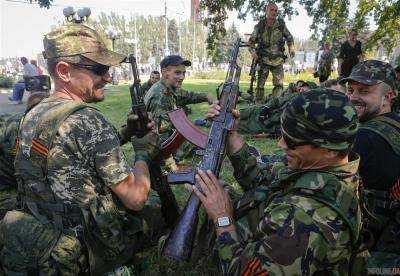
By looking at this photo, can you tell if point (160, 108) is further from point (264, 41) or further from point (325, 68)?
point (325, 68)

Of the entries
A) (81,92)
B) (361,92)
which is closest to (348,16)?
(361,92)

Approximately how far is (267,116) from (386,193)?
18.6 ft

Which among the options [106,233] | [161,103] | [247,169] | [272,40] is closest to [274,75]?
[272,40]

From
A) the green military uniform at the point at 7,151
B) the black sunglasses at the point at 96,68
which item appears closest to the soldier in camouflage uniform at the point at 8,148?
the green military uniform at the point at 7,151

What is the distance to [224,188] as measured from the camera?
9.61ft

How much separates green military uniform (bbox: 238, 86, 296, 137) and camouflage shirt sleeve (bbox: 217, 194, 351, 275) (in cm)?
641

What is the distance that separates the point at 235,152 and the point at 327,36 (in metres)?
9.30

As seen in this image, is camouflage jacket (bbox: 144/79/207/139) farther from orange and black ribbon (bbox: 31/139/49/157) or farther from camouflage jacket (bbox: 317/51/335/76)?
camouflage jacket (bbox: 317/51/335/76)

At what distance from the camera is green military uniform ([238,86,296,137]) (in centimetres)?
829

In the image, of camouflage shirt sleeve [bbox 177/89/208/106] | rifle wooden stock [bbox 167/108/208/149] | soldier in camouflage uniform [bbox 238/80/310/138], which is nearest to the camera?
rifle wooden stock [bbox 167/108/208/149]

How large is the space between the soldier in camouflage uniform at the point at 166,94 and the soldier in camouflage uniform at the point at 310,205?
3.79 m

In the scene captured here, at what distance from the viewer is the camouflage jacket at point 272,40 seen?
1036cm

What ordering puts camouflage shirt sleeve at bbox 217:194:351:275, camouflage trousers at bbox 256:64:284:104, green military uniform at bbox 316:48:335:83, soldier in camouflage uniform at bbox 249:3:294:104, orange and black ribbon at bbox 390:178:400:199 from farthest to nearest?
green military uniform at bbox 316:48:335:83, camouflage trousers at bbox 256:64:284:104, soldier in camouflage uniform at bbox 249:3:294:104, orange and black ribbon at bbox 390:178:400:199, camouflage shirt sleeve at bbox 217:194:351:275

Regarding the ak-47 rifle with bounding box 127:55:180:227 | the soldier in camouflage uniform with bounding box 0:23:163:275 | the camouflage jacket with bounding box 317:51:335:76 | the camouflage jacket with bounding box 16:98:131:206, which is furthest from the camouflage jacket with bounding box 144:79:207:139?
the camouflage jacket with bounding box 317:51:335:76
